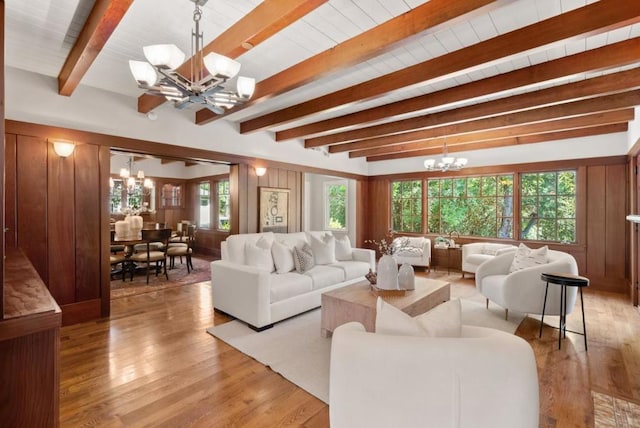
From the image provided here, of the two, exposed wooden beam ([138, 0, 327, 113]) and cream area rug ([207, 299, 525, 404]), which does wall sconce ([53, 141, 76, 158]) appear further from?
cream area rug ([207, 299, 525, 404])

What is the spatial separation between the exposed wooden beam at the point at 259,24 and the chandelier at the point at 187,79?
0.57 feet

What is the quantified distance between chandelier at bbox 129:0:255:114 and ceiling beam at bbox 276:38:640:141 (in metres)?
2.20

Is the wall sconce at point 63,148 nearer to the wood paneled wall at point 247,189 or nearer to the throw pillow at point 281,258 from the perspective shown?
the wood paneled wall at point 247,189

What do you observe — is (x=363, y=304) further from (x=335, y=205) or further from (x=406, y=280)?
(x=335, y=205)

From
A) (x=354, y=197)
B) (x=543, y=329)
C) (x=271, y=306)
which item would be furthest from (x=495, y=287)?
(x=354, y=197)

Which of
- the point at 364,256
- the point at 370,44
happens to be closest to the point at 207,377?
the point at 370,44

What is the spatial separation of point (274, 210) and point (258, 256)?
208cm

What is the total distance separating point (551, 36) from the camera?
2150 mm

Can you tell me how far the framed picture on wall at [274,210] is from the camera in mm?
Answer: 5578

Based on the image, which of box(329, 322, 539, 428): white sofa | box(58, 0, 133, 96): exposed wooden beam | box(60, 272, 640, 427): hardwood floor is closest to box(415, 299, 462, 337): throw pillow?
box(329, 322, 539, 428): white sofa

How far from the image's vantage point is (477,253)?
588cm

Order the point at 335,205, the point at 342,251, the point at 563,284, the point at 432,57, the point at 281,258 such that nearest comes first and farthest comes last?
the point at 432,57 → the point at 563,284 → the point at 281,258 → the point at 342,251 → the point at 335,205

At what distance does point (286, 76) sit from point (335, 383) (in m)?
2.69

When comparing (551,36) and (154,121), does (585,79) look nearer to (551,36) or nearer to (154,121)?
(551,36)
